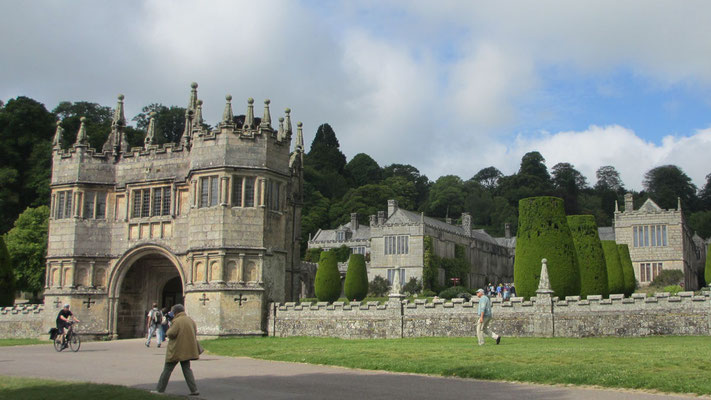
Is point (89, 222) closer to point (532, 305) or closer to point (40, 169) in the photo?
point (532, 305)

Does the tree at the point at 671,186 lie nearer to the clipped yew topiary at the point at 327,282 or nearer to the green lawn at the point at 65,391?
the clipped yew topiary at the point at 327,282

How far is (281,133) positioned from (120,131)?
832 centimetres

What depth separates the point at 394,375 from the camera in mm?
15758

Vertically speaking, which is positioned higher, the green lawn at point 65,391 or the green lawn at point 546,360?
the green lawn at point 546,360

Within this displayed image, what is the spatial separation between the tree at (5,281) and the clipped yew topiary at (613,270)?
36761 mm

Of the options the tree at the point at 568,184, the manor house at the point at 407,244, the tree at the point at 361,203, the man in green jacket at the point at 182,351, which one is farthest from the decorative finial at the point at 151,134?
the tree at the point at 568,184

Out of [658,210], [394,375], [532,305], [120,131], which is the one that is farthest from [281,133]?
[658,210]

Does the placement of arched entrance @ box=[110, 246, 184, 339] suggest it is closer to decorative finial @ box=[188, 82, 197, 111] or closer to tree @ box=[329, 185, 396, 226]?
decorative finial @ box=[188, 82, 197, 111]

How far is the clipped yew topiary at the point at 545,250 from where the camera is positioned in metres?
29.9

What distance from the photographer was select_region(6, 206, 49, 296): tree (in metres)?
54.8

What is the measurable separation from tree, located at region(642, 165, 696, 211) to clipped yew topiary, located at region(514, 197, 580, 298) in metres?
89.5

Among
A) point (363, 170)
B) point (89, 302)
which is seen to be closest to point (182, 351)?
point (89, 302)

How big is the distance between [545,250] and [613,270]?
1620cm

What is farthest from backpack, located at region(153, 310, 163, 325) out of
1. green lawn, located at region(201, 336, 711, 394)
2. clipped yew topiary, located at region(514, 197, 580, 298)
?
clipped yew topiary, located at region(514, 197, 580, 298)
